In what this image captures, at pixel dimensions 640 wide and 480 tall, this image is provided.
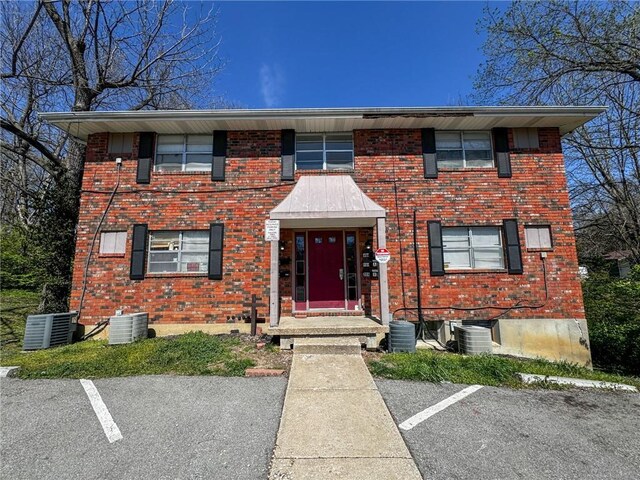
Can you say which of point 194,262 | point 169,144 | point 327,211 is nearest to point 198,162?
point 169,144

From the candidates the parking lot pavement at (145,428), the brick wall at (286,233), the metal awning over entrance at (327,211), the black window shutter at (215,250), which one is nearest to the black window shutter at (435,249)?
the brick wall at (286,233)

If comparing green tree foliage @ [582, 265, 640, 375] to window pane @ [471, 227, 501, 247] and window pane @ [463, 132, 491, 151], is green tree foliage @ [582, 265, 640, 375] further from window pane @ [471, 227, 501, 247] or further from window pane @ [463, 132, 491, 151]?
window pane @ [463, 132, 491, 151]

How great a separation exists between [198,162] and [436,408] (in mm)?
7988

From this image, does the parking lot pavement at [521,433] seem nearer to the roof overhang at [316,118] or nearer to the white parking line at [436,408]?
the white parking line at [436,408]

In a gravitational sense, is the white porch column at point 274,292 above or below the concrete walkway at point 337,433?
above

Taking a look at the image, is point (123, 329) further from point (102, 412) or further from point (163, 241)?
point (102, 412)

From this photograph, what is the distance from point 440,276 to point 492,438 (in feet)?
16.1

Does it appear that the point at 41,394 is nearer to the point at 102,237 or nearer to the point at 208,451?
the point at 208,451

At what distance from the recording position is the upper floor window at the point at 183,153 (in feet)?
28.1

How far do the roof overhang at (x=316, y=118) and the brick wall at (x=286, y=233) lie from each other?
375mm

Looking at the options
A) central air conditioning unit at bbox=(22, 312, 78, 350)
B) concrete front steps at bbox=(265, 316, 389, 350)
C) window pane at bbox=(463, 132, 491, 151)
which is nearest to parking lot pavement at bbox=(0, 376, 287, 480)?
concrete front steps at bbox=(265, 316, 389, 350)

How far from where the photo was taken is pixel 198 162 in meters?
8.58

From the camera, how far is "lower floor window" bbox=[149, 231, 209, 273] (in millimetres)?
8125

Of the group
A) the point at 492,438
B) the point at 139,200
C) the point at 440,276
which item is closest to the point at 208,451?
the point at 492,438
